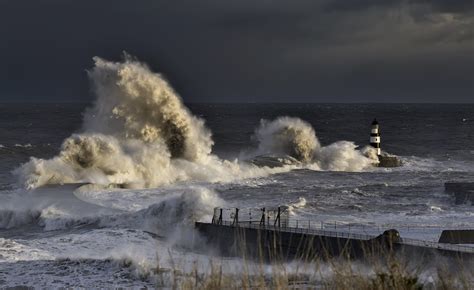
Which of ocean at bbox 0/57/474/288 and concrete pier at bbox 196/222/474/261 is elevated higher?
ocean at bbox 0/57/474/288

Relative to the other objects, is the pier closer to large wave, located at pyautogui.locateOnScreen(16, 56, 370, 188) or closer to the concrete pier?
the concrete pier

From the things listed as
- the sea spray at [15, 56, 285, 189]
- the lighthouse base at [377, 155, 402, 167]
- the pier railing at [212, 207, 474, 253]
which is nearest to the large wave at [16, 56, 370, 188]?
the sea spray at [15, 56, 285, 189]

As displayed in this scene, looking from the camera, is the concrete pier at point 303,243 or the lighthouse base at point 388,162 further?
the lighthouse base at point 388,162

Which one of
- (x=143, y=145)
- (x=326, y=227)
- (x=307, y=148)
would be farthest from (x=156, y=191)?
(x=307, y=148)

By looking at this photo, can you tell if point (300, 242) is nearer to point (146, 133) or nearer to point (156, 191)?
point (156, 191)

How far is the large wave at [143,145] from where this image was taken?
33.3m

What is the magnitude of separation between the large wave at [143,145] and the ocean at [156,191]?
7 cm

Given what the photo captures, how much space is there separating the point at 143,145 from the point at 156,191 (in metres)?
8.61

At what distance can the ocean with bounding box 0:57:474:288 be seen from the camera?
15586 millimetres

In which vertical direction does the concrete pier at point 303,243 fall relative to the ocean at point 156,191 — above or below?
below

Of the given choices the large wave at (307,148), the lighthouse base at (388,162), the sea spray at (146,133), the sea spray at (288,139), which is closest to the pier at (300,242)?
the sea spray at (146,133)

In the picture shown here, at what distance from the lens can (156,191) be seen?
2980 centimetres

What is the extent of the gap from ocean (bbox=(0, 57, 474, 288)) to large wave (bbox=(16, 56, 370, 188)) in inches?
2.9

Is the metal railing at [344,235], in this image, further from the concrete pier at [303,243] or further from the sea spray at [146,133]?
the sea spray at [146,133]
